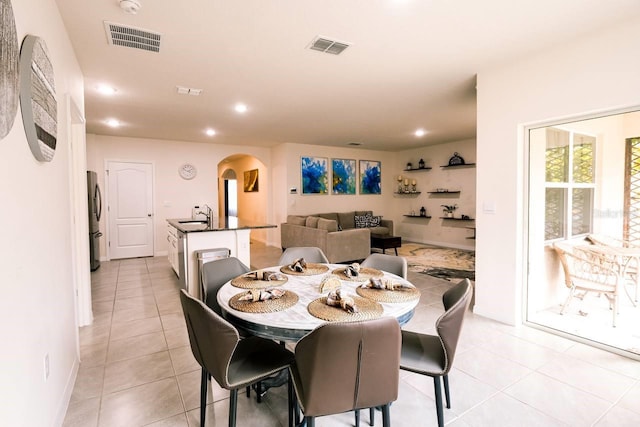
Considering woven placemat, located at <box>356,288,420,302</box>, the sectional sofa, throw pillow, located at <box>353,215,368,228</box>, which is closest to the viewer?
woven placemat, located at <box>356,288,420,302</box>

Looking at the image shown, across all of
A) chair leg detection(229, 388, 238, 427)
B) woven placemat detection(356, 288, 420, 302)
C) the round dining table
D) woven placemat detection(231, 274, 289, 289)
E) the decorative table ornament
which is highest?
the decorative table ornament

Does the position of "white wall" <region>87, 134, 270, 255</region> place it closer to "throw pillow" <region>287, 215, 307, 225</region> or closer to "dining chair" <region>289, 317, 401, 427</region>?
"throw pillow" <region>287, 215, 307, 225</region>

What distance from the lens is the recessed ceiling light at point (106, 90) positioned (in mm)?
3756

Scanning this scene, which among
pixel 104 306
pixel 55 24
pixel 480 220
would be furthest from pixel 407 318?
pixel 104 306

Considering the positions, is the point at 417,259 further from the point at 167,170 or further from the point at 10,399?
the point at 10,399

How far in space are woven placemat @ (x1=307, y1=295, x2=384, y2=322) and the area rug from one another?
3.79 metres

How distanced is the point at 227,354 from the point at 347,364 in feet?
1.86

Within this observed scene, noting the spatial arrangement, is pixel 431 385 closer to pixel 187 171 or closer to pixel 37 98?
pixel 37 98

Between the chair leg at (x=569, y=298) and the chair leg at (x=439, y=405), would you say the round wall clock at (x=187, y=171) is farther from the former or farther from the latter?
the chair leg at (x=569, y=298)

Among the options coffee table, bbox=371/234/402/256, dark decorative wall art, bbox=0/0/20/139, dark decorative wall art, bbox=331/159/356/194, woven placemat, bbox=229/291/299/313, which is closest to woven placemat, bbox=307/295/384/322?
woven placemat, bbox=229/291/299/313

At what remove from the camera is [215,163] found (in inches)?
301

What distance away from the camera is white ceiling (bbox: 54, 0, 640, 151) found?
2.27 metres

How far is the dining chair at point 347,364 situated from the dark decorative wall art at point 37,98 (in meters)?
1.57

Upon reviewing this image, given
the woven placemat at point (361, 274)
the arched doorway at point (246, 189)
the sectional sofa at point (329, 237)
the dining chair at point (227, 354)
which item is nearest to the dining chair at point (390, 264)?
the woven placemat at point (361, 274)
